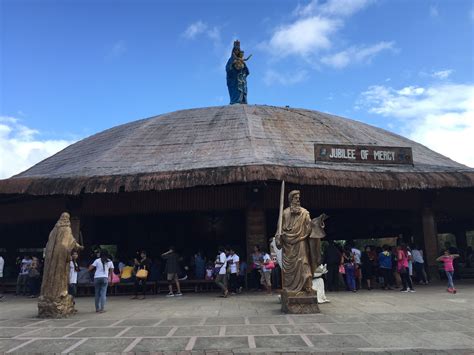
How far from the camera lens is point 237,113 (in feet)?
59.1

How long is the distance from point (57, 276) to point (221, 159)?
6.24m

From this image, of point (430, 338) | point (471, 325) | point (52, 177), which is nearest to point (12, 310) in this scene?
point (52, 177)

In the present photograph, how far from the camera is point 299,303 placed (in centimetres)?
777

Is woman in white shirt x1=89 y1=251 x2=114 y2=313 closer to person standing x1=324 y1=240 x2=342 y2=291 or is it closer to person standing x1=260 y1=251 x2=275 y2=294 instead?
person standing x1=260 y1=251 x2=275 y2=294

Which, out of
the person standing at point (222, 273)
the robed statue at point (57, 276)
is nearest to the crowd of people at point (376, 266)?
the person standing at point (222, 273)

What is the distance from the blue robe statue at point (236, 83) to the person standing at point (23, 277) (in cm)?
1348

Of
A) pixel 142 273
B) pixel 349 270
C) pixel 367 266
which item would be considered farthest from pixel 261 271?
pixel 367 266

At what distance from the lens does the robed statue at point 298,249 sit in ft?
25.9

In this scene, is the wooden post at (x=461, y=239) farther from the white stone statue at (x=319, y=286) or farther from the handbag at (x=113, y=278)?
the handbag at (x=113, y=278)

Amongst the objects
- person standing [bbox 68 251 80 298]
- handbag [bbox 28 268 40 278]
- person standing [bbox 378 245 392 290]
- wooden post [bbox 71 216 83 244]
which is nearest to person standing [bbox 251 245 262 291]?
person standing [bbox 378 245 392 290]

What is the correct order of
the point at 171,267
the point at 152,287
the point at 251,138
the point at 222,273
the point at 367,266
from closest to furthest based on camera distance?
the point at 222,273 < the point at 171,267 < the point at 367,266 < the point at 152,287 < the point at 251,138

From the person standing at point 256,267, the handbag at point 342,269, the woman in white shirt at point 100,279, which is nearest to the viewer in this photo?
the woman in white shirt at point 100,279

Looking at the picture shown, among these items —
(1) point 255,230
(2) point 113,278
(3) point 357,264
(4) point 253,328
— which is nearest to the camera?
(4) point 253,328

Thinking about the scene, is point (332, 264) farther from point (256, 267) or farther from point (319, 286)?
point (319, 286)
